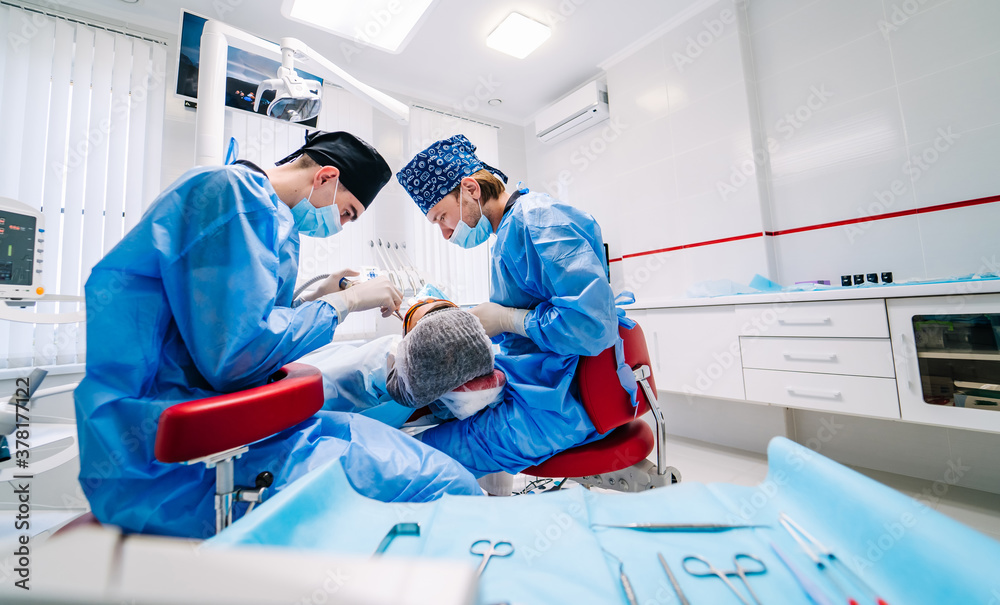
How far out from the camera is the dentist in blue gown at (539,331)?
106cm

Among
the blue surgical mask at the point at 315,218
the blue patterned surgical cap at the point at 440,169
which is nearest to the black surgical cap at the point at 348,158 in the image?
the blue surgical mask at the point at 315,218

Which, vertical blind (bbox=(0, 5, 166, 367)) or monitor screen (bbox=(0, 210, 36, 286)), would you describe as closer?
monitor screen (bbox=(0, 210, 36, 286))

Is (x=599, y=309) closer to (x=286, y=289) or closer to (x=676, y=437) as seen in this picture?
(x=286, y=289)

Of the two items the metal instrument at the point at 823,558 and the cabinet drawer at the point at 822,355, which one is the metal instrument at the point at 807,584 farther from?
the cabinet drawer at the point at 822,355

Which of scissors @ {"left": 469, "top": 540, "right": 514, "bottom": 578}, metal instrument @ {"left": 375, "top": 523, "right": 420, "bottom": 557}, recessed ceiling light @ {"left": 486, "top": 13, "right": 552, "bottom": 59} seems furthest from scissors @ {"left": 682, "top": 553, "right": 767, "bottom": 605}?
recessed ceiling light @ {"left": 486, "top": 13, "right": 552, "bottom": 59}

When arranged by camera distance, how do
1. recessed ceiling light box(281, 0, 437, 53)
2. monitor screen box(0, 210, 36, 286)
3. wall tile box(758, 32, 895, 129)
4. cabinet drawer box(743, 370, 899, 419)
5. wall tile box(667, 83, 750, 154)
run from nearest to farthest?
monitor screen box(0, 210, 36, 286), cabinet drawer box(743, 370, 899, 419), wall tile box(758, 32, 895, 129), recessed ceiling light box(281, 0, 437, 53), wall tile box(667, 83, 750, 154)

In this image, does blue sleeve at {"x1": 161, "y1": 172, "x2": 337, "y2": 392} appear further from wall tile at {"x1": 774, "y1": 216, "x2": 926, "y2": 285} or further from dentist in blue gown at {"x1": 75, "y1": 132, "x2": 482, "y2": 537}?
wall tile at {"x1": 774, "y1": 216, "x2": 926, "y2": 285}

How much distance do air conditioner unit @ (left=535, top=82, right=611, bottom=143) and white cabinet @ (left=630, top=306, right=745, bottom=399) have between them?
189 cm

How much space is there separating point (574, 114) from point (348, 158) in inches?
108

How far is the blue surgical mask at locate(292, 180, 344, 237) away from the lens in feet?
4.31

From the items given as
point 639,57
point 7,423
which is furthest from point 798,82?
point 7,423

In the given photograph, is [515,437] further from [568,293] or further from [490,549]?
[490,549]

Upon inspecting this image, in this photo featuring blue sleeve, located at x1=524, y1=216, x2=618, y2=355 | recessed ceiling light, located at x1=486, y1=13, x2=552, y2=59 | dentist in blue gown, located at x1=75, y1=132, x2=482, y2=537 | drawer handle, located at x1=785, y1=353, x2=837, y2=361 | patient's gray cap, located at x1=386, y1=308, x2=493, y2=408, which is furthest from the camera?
recessed ceiling light, located at x1=486, y1=13, x2=552, y2=59

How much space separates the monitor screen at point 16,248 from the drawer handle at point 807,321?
3.32m
